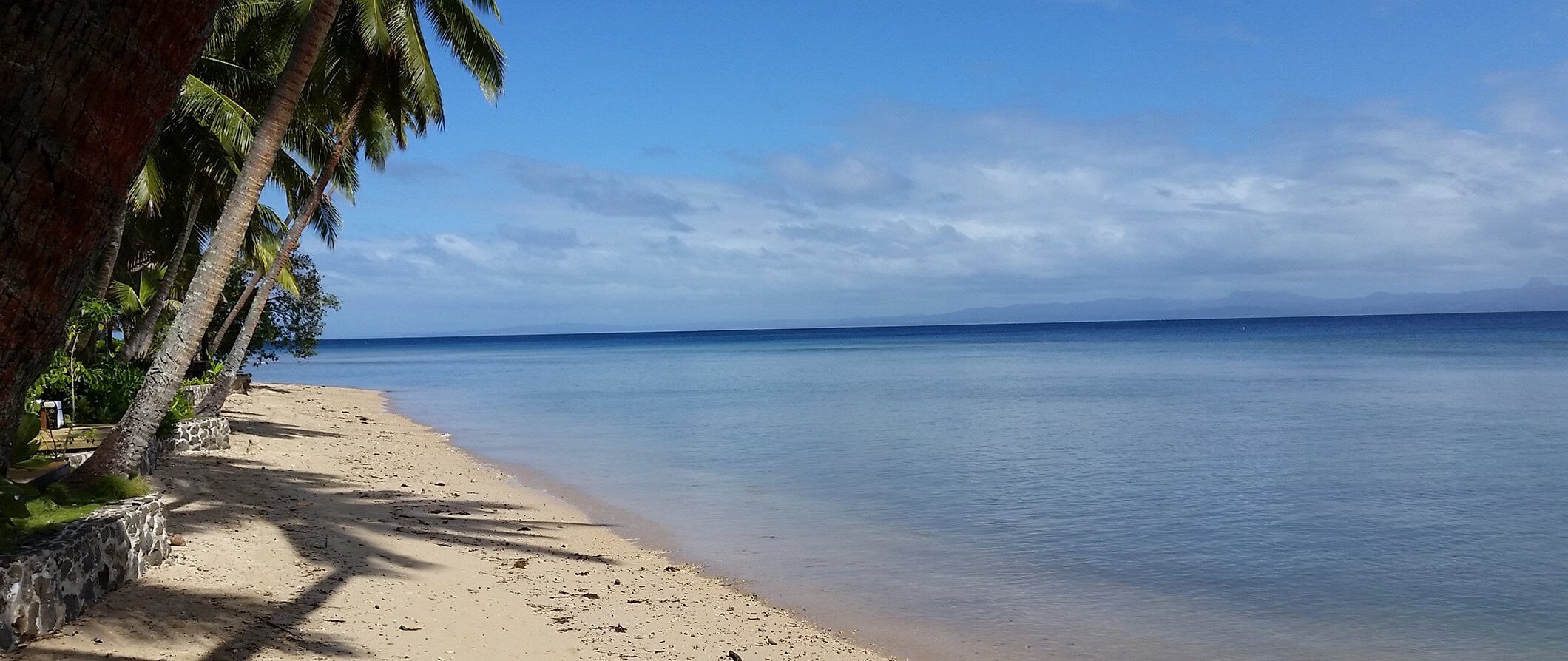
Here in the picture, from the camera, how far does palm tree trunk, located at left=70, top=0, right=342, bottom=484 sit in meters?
8.63

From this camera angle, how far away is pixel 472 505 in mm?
12727

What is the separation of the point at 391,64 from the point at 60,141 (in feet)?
49.1

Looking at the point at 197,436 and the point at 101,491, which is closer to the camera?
the point at 101,491

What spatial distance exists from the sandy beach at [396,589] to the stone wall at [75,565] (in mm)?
105

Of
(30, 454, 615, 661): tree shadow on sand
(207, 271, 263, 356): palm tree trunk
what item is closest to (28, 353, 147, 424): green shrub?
(30, 454, 615, 661): tree shadow on sand

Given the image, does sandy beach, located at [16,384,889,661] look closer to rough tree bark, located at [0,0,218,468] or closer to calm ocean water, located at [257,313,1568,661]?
calm ocean water, located at [257,313,1568,661]

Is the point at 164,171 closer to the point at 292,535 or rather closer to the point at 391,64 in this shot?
the point at 391,64

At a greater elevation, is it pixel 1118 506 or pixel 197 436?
pixel 197 436

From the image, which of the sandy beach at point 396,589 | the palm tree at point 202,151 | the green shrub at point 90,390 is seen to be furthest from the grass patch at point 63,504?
the green shrub at point 90,390

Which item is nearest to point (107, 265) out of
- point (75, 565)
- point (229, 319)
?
point (229, 319)

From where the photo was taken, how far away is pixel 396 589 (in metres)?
7.94

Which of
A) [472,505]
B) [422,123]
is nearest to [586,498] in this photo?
[472,505]

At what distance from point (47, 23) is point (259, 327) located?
3306 centimetres

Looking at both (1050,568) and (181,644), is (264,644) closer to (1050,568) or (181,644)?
(181,644)
